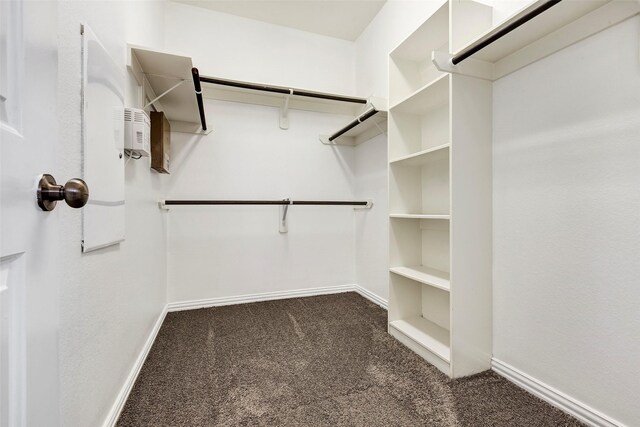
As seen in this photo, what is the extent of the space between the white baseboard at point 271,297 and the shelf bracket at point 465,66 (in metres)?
1.76

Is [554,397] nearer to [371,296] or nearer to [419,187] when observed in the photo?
[419,187]

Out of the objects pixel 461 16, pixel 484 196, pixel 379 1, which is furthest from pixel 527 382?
pixel 379 1

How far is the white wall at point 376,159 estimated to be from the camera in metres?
2.35

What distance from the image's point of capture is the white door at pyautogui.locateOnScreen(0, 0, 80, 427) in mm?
396

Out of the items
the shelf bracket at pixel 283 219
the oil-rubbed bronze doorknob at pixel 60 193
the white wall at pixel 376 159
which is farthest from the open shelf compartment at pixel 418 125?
the oil-rubbed bronze doorknob at pixel 60 193

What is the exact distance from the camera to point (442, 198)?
1841mm

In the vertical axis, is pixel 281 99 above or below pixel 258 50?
below

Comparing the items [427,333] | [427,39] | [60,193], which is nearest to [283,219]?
[427,333]

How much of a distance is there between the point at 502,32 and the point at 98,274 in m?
1.79

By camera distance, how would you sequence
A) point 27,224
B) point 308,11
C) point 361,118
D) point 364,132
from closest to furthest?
point 27,224 → point 361,118 → point 308,11 → point 364,132

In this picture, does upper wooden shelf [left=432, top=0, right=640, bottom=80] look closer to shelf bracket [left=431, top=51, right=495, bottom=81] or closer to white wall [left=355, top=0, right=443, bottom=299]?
shelf bracket [left=431, top=51, right=495, bottom=81]

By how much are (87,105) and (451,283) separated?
64.9 inches

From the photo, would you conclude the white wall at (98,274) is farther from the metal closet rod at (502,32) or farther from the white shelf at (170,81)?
the metal closet rod at (502,32)

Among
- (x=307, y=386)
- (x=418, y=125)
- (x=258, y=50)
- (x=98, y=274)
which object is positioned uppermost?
(x=258, y=50)
